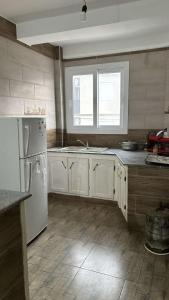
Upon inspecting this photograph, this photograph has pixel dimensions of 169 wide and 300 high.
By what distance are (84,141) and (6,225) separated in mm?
2961

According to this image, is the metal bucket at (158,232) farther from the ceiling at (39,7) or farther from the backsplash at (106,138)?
the ceiling at (39,7)

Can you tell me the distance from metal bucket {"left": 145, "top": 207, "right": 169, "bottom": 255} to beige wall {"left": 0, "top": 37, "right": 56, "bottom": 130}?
7.41 feet

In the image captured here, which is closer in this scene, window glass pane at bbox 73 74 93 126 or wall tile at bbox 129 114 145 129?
Answer: wall tile at bbox 129 114 145 129

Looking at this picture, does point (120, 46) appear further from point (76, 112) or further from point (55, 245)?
point (55, 245)

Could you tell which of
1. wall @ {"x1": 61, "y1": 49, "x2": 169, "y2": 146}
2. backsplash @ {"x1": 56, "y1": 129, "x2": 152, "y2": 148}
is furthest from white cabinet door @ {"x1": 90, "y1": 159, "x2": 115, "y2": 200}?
wall @ {"x1": 61, "y1": 49, "x2": 169, "y2": 146}

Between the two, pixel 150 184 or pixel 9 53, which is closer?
pixel 150 184

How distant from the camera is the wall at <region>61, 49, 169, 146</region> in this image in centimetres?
353

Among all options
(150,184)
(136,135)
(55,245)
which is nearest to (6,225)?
(55,245)

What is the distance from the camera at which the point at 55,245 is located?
2.51m

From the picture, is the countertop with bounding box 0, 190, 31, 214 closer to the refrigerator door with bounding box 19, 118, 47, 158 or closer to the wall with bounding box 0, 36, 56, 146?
the refrigerator door with bounding box 19, 118, 47, 158

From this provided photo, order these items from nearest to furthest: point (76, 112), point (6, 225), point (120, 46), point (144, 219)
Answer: point (6, 225)
point (144, 219)
point (120, 46)
point (76, 112)

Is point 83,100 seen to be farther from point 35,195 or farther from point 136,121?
point 35,195

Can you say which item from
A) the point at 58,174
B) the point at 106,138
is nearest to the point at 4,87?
the point at 58,174

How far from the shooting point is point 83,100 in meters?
4.08
